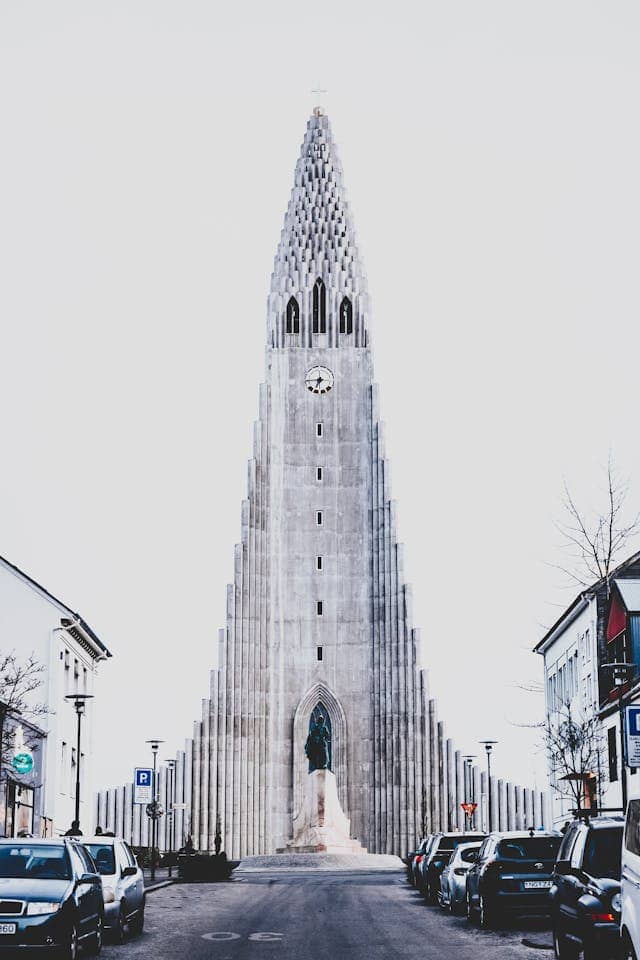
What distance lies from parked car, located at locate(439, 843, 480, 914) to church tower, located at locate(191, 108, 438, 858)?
56.4 meters

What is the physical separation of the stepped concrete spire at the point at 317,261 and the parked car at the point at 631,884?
8054 cm

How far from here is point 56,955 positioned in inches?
679

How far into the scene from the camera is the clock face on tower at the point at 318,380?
91.3 meters

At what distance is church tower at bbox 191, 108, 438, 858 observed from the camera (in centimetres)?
8538

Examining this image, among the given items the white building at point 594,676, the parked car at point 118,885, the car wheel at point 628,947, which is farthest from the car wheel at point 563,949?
the white building at point 594,676

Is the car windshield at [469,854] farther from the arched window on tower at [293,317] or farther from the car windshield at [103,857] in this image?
the arched window on tower at [293,317]

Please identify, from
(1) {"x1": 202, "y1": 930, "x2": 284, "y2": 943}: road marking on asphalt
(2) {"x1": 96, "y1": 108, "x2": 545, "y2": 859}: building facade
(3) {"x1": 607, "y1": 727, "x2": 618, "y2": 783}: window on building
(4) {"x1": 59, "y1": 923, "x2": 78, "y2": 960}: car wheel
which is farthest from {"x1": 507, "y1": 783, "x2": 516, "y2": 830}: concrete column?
(4) {"x1": 59, "y1": 923, "x2": 78, "y2": 960}: car wheel

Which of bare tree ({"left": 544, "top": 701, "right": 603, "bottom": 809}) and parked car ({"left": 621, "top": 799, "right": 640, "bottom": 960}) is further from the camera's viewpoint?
bare tree ({"left": 544, "top": 701, "right": 603, "bottom": 809})

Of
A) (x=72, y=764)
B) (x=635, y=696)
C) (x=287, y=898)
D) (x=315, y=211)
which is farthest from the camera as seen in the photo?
(x=315, y=211)

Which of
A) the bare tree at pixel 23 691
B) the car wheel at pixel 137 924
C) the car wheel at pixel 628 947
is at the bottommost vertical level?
the car wheel at pixel 137 924

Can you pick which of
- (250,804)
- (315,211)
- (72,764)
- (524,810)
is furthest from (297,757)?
(315,211)

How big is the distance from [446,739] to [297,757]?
8.71 m

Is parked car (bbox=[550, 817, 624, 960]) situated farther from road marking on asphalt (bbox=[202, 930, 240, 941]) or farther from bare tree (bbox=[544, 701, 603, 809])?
bare tree (bbox=[544, 701, 603, 809])

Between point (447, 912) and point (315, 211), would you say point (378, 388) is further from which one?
point (447, 912)
